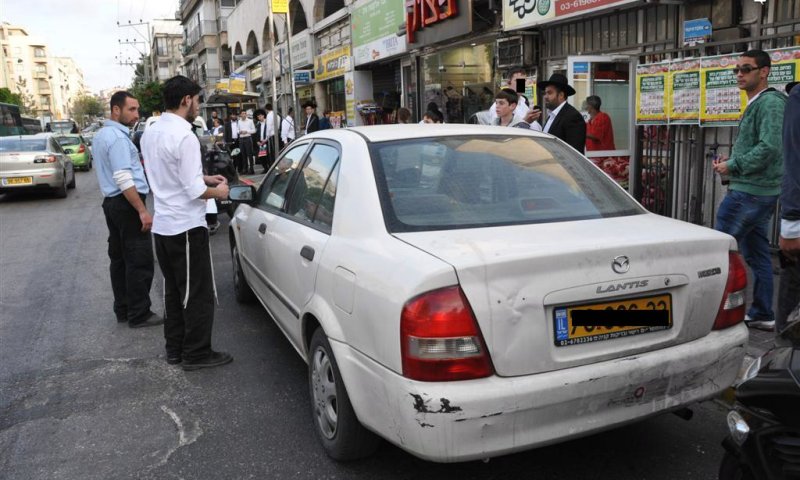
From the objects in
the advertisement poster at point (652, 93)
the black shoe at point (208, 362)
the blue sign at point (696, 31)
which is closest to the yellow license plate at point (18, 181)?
the black shoe at point (208, 362)

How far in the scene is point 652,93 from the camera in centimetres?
780

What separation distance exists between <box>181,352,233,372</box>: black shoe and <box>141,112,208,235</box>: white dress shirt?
912mm

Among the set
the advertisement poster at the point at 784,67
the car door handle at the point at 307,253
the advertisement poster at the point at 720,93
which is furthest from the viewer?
the advertisement poster at the point at 720,93

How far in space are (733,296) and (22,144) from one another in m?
15.8

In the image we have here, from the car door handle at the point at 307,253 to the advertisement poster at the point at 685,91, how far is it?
5.50m

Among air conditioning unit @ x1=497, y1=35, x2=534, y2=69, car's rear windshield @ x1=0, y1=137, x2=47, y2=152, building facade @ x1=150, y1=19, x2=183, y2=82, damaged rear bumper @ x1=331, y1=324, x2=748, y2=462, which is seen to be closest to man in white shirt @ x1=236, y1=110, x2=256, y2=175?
car's rear windshield @ x1=0, y1=137, x2=47, y2=152

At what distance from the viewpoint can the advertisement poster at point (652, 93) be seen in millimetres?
7582

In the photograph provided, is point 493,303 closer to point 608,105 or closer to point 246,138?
point 608,105

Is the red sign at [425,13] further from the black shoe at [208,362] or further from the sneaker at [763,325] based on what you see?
the black shoe at [208,362]

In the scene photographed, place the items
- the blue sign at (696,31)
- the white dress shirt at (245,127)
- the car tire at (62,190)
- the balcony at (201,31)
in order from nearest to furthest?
the blue sign at (696,31), the car tire at (62,190), the white dress shirt at (245,127), the balcony at (201,31)

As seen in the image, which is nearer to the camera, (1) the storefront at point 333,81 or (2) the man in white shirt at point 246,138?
(2) the man in white shirt at point 246,138

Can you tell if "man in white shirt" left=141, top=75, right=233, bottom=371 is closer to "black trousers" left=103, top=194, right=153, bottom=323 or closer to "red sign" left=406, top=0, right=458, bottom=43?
"black trousers" left=103, top=194, right=153, bottom=323

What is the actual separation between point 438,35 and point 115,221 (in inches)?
379

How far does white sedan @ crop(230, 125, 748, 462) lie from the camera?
7.93 ft
